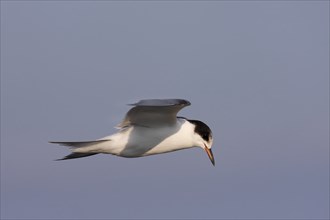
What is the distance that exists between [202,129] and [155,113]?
1.57m

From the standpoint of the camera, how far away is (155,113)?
22.4 metres

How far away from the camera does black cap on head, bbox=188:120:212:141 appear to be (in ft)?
77.4

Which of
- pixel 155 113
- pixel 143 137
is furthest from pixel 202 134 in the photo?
pixel 155 113

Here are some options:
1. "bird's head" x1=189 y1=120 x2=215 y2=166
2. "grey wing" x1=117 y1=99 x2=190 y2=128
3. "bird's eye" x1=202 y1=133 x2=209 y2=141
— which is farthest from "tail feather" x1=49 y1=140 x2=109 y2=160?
"bird's eye" x1=202 y1=133 x2=209 y2=141

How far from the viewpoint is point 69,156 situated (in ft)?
77.0

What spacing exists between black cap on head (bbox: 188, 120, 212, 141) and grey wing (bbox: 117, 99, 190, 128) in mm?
744

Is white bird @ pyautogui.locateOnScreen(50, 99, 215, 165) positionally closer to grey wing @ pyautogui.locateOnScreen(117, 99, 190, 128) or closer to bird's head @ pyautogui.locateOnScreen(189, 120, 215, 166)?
grey wing @ pyautogui.locateOnScreen(117, 99, 190, 128)

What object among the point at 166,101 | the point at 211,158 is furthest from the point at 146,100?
the point at 211,158

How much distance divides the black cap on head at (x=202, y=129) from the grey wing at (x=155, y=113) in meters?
0.74

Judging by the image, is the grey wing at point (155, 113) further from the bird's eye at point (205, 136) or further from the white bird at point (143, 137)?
the bird's eye at point (205, 136)

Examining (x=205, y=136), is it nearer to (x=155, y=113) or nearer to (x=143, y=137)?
(x=143, y=137)

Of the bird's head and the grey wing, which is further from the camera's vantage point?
the bird's head

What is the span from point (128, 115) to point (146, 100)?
4.62 feet

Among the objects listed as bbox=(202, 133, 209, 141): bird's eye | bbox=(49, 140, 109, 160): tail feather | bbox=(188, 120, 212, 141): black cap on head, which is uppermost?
bbox=(188, 120, 212, 141): black cap on head
